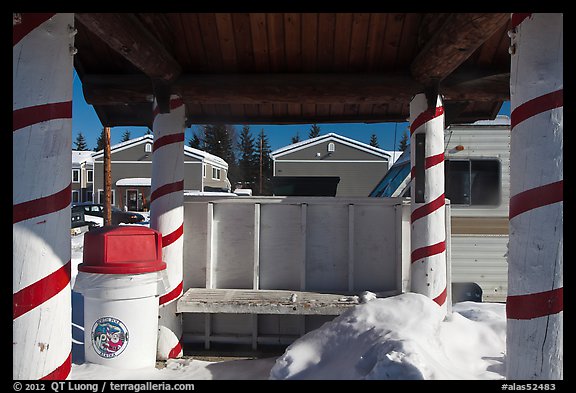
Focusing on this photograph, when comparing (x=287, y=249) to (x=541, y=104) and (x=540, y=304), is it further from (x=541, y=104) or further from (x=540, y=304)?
(x=541, y=104)

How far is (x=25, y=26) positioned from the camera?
2191mm

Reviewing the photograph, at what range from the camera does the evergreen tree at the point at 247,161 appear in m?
49.7

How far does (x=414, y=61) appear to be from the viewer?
4.47 metres

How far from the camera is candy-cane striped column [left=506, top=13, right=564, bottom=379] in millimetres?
2076

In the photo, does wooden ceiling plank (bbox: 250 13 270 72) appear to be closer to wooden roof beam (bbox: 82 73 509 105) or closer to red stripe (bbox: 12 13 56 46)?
wooden roof beam (bbox: 82 73 509 105)

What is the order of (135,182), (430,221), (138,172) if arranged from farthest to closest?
(138,172)
(135,182)
(430,221)

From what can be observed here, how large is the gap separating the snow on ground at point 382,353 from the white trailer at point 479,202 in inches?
103

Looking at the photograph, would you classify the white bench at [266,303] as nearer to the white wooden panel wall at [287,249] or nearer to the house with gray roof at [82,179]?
the white wooden panel wall at [287,249]

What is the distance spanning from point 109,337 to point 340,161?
26230mm

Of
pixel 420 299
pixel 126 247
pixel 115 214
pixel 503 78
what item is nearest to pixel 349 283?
pixel 420 299

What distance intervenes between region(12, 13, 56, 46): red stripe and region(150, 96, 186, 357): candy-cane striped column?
2558 millimetres

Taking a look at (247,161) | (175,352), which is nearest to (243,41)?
(175,352)

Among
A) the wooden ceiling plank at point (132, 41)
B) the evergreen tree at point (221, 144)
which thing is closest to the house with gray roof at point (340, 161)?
the evergreen tree at point (221, 144)
